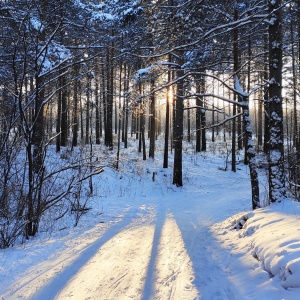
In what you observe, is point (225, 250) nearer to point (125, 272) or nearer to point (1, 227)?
point (125, 272)

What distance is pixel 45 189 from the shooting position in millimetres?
6094

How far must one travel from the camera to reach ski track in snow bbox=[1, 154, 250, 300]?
3471 millimetres

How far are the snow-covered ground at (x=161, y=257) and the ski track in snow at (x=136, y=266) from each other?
0.04 feet

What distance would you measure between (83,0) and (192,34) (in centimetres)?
861

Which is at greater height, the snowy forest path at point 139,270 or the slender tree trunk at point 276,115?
the slender tree trunk at point 276,115

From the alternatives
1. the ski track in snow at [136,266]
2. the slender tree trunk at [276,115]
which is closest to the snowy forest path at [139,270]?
the ski track in snow at [136,266]

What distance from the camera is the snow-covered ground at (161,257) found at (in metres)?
3.40

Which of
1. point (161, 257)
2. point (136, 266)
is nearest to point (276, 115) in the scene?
point (161, 257)

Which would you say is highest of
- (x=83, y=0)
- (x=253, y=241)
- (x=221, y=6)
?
(x=83, y=0)

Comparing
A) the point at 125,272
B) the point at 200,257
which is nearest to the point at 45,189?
the point at 125,272

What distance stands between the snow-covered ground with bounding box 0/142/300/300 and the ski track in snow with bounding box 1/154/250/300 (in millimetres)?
13

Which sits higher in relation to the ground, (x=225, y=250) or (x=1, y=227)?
(x=1, y=227)

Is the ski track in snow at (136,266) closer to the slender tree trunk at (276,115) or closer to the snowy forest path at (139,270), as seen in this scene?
the snowy forest path at (139,270)

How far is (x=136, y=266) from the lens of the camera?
431cm
